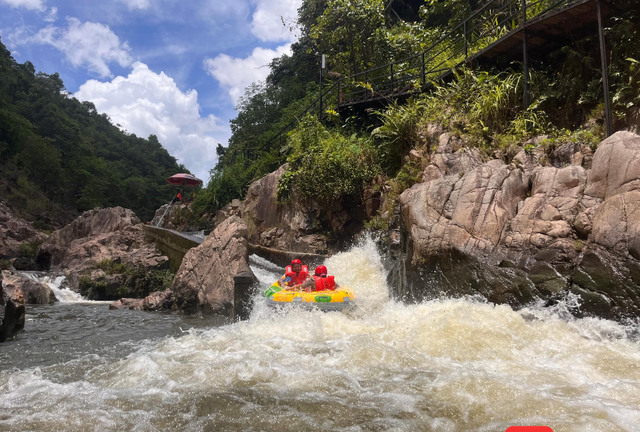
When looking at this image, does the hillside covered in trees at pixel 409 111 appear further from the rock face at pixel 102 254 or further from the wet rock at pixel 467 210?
the rock face at pixel 102 254

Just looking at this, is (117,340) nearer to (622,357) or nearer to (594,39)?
(622,357)

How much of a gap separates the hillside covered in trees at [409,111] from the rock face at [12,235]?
8114 millimetres

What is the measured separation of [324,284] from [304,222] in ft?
17.2

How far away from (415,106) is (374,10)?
6977 mm

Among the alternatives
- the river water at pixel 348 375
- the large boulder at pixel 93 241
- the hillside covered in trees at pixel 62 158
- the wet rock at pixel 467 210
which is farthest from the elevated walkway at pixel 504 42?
the hillside covered in trees at pixel 62 158

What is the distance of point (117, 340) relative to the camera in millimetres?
6754

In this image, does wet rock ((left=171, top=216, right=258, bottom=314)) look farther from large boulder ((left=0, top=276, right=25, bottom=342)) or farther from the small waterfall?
the small waterfall

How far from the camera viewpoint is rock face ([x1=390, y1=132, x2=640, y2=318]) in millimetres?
5258

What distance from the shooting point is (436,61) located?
13633 millimetres

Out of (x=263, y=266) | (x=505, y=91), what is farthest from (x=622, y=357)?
(x=263, y=266)

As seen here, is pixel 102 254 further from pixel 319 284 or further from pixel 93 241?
pixel 319 284

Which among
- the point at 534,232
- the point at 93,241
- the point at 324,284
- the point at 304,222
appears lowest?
the point at 324,284

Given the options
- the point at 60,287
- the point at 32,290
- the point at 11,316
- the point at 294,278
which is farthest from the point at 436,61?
the point at 60,287

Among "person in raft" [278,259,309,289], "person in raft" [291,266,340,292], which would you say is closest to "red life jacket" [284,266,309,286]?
"person in raft" [278,259,309,289]
